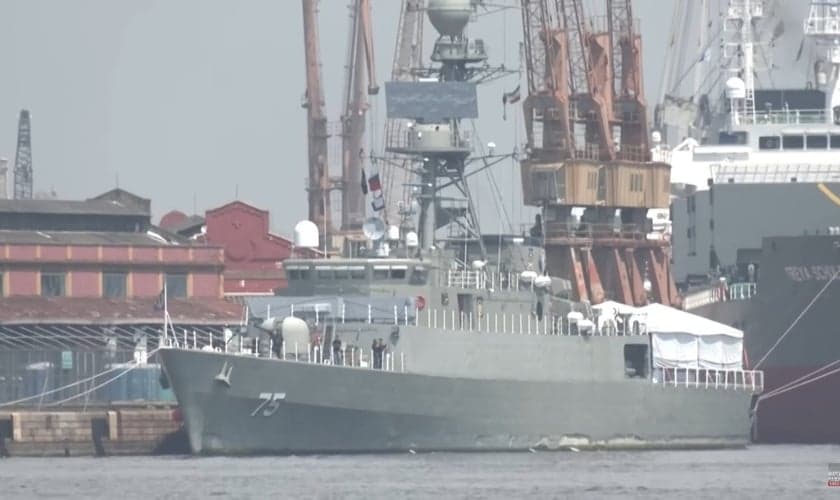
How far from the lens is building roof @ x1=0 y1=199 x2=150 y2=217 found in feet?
284

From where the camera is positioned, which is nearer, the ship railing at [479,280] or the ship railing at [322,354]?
the ship railing at [322,354]

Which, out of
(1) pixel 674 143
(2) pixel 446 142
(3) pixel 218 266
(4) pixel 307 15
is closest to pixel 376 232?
(2) pixel 446 142

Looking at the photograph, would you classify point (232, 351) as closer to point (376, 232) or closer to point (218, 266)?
point (376, 232)

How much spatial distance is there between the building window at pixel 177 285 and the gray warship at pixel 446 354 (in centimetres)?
1733

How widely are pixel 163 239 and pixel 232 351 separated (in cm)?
2560

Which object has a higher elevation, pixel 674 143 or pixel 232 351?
pixel 674 143

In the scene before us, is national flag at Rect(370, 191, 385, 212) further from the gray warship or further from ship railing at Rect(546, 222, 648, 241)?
ship railing at Rect(546, 222, 648, 241)

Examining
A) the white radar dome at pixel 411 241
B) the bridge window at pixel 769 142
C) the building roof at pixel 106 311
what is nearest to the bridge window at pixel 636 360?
the white radar dome at pixel 411 241

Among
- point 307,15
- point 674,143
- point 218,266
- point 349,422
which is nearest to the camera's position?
point 349,422

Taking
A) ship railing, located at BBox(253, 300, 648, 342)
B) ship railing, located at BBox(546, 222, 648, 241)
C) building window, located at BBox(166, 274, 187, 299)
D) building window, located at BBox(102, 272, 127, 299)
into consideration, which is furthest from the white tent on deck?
building window, located at BBox(102, 272, 127, 299)

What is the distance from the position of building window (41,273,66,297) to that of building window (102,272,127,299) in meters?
1.57

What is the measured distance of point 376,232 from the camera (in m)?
64.6

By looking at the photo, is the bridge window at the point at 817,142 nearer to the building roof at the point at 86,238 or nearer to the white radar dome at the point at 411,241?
the building roof at the point at 86,238

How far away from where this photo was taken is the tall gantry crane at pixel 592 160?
263ft
